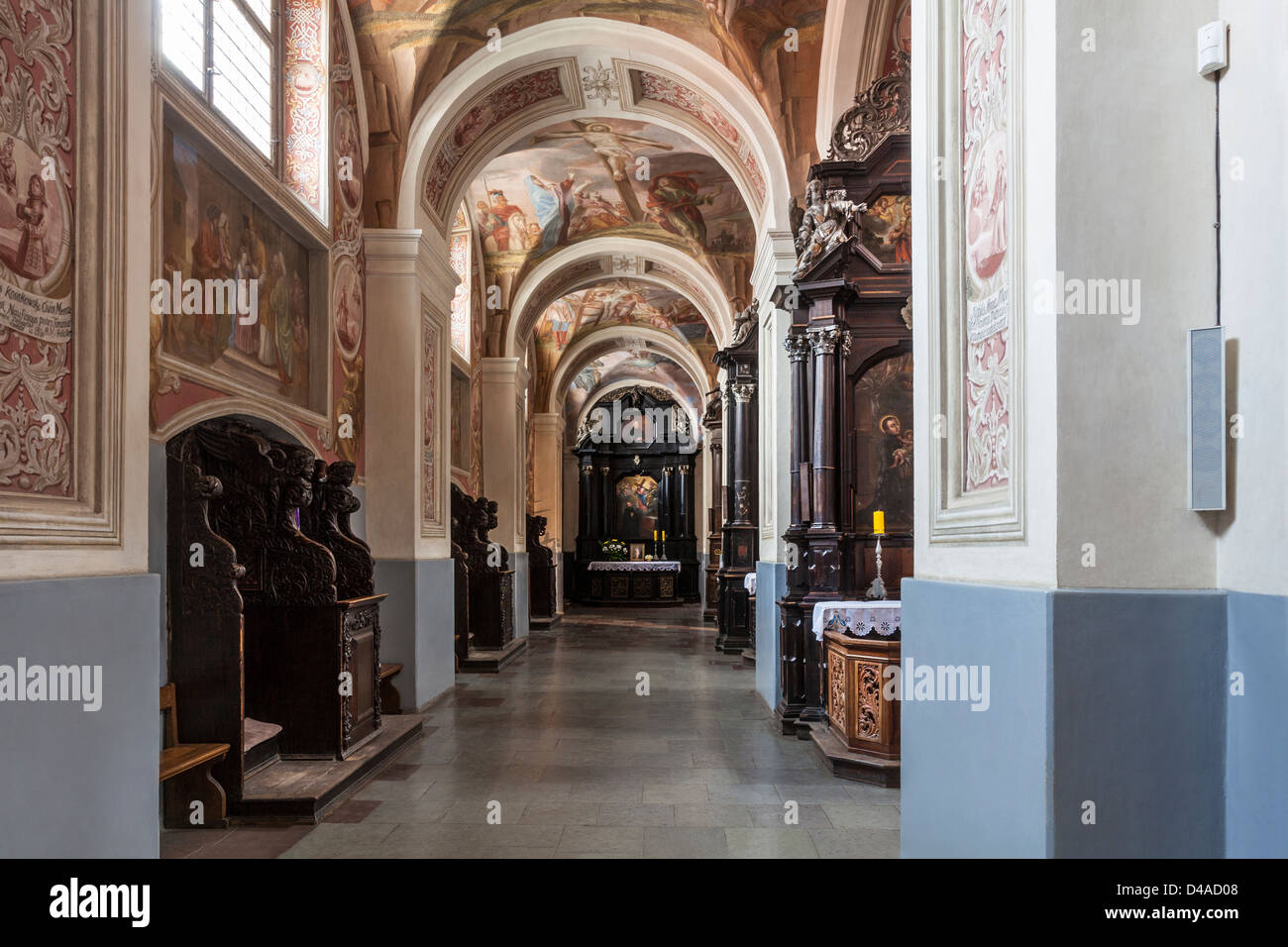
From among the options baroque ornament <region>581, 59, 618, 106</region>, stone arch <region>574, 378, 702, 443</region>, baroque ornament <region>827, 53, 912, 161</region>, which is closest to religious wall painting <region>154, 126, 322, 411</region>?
baroque ornament <region>581, 59, 618, 106</region>

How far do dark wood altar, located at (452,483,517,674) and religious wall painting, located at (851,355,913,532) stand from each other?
19.7 feet

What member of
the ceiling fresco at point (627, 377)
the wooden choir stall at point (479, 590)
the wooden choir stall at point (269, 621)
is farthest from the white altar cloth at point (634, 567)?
the wooden choir stall at point (269, 621)

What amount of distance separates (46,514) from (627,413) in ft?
94.9

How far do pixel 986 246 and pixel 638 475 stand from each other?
93.9ft

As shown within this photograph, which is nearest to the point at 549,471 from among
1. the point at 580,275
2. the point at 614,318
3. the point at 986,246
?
the point at 614,318

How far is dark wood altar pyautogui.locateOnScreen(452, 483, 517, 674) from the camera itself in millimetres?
13039

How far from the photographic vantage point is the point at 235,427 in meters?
7.18

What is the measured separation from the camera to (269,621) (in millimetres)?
6938

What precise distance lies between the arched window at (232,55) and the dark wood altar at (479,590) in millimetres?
6312

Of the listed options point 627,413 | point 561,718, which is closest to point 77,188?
point 561,718

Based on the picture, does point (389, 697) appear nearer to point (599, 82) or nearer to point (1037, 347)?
point (599, 82)

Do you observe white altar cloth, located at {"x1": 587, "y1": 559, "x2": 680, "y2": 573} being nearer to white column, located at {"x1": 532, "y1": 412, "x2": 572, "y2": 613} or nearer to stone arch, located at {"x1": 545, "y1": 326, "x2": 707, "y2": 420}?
white column, located at {"x1": 532, "y1": 412, "x2": 572, "y2": 613}

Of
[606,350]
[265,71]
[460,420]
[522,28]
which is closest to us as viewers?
[265,71]

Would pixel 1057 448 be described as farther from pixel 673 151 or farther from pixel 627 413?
pixel 627 413
